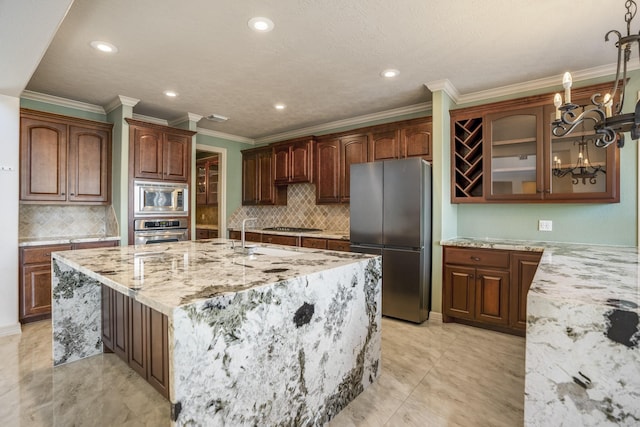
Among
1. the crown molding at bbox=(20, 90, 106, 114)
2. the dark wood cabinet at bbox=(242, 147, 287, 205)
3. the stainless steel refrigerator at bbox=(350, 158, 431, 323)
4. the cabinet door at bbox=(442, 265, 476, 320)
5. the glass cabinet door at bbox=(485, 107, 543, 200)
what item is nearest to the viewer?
the glass cabinet door at bbox=(485, 107, 543, 200)

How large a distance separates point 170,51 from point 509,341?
3.85m

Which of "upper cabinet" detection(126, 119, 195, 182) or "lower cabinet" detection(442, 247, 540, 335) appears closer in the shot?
"lower cabinet" detection(442, 247, 540, 335)

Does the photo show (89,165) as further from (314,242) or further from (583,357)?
(583,357)

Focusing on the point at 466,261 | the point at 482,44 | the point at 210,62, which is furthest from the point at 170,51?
the point at 466,261

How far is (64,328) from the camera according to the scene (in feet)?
8.00

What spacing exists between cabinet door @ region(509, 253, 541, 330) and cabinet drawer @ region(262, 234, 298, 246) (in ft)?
8.39

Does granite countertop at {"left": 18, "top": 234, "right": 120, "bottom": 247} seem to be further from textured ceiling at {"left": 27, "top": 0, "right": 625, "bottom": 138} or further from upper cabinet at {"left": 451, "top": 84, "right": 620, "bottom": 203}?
upper cabinet at {"left": 451, "top": 84, "right": 620, "bottom": 203}

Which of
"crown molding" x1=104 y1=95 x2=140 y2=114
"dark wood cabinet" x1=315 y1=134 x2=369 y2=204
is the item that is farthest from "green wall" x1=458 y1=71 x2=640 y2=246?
"crown molding" x1=104 y1=95 x2=140 y2=114

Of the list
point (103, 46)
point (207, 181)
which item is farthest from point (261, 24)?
point (207, 181)

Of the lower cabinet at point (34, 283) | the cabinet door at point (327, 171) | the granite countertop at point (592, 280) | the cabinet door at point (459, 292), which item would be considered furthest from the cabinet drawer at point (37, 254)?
the granite countertop at point (592, 280)

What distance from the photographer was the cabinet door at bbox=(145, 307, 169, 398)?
185 cm

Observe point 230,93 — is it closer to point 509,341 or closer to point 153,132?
point 153,132

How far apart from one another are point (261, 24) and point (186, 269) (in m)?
1.73

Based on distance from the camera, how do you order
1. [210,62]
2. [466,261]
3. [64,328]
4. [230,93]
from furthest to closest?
[230,93], [466,261], [210,62], [64,328]
